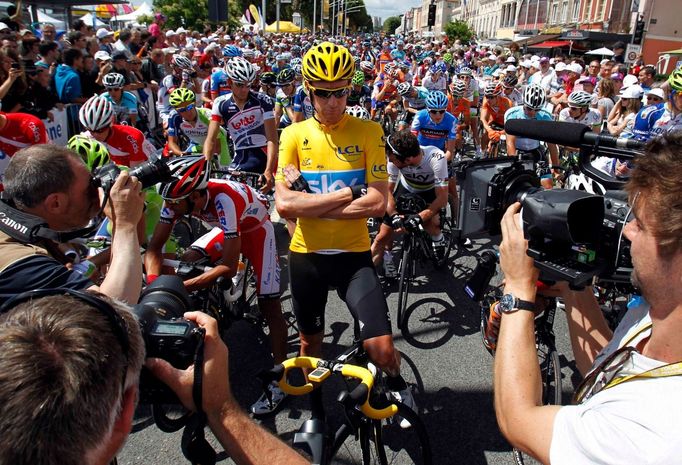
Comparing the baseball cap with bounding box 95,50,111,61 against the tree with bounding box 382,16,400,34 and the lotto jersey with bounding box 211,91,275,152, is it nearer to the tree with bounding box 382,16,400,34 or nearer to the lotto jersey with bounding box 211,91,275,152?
the lotto jersey with bounding box 211,91,275,152

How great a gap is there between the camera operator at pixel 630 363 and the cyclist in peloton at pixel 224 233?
2.01 meters

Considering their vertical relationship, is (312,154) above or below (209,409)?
above

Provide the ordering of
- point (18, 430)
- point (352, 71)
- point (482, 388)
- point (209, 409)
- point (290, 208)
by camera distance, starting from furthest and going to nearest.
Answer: point (482, 388), point (352, 71), point (290, 208), point (209, 409), point (18, 430)

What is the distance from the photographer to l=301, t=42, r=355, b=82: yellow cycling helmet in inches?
114

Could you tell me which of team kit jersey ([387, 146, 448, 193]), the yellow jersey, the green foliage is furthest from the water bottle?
the green foliage

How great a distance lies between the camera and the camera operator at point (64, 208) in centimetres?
178

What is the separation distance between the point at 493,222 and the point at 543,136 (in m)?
0.38

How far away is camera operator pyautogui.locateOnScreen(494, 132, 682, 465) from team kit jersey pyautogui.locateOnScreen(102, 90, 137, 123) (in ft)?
25.8

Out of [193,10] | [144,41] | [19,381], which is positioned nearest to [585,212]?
[19,381]

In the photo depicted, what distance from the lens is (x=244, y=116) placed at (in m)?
5.64

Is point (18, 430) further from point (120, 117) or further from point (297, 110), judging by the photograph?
point (297, 110)

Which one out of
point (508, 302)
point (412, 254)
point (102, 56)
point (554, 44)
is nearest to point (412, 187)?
point (412, 254)

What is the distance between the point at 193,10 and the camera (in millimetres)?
43000

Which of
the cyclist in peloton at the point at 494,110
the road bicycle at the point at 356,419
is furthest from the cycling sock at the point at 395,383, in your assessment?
the cyclist in peloton at the point at 494,110
